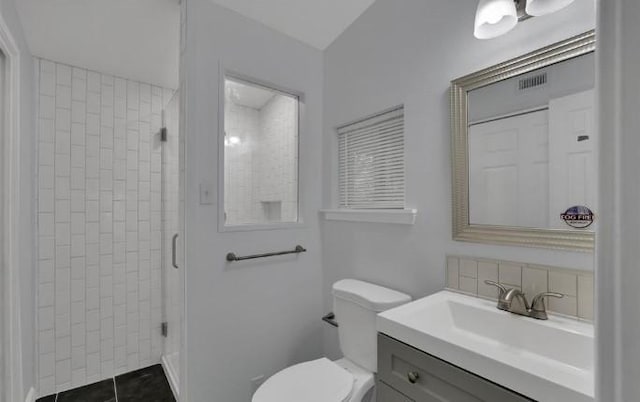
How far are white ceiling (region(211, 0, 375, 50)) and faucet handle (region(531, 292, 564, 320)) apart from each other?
178 centimetres

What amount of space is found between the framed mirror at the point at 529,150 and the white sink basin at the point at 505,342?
287mm

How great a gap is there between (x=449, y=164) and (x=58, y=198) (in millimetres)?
2488

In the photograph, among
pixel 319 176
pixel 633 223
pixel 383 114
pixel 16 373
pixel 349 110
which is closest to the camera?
pixel 633 223

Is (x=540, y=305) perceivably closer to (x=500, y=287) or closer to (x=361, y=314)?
(x=500, y=287)

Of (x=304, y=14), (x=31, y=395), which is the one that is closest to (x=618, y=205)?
(x=304, y=14)

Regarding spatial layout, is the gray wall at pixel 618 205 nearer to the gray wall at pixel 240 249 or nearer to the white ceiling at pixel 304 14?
the gray wall at pixel 240 249

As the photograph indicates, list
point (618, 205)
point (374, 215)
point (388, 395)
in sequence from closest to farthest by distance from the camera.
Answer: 1. point (618, 205)
2. point (388, 395)
3. point (374, 215)

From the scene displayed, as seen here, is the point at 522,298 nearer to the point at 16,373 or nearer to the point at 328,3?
the point at 328,3

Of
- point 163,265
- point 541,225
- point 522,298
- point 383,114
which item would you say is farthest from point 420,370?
point 163,265

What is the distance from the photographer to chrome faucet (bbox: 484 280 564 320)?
1.06 metres

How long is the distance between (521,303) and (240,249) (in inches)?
54.9

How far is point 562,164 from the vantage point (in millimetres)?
1069

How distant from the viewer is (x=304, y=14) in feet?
6.05

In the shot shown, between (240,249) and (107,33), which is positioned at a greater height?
(107,33)
